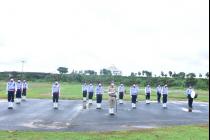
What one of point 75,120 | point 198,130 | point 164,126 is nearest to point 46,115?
point 75,120

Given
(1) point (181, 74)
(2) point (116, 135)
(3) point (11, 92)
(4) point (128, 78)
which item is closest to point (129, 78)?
(4) point (128, 78)

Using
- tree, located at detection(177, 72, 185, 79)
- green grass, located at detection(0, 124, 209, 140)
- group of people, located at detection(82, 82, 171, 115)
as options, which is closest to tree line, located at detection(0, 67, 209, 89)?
tree, located at detection(177, 72, 185, 79)

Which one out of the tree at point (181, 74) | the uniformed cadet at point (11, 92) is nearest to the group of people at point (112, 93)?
→ the uniformed cadet at point (11, 92)

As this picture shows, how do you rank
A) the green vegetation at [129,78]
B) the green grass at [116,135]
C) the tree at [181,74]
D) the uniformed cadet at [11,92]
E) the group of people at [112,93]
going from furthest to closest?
the tree at [181,74] < the green vegetation at [129,78] < the uniformed cadet at [11,92] < the group of people at [112,93] < the green grass at [116,135]

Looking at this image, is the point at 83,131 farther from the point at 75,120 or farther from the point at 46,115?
the point at 46,115

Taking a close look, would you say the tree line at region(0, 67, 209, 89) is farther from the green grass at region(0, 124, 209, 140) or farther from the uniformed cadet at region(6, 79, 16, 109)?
the green grass at region(0, 124, 209, 140)

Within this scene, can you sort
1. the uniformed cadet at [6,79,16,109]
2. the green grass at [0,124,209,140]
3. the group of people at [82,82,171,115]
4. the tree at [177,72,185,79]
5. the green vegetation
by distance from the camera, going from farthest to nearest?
the tree at [177,72,185,79] → the green vegetation → the uniformed cadet at [6,79,16,109] → the group of people at [82,82,171,115] → the green grass at [0,124,209,140]

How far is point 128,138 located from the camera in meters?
17.1

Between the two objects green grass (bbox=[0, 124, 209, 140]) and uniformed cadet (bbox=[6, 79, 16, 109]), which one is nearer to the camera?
green grass (bbox=[0, 124, 209, 140])

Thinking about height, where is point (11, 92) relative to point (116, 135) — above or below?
above

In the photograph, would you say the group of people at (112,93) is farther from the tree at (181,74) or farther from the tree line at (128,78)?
the tree at (181,74)

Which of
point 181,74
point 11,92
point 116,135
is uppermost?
point 181,74

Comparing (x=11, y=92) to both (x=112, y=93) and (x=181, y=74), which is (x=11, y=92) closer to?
(x=112, y=93)

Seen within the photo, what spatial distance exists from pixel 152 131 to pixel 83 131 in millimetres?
2652
